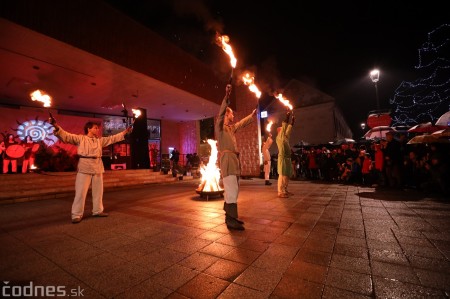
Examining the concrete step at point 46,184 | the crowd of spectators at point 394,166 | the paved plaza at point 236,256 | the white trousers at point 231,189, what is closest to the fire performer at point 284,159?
A: the paved plaza at point 236,256

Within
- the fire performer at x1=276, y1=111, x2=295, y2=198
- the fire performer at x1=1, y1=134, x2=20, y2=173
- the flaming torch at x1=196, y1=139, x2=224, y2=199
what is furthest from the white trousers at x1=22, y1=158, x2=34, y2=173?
the fire performer at x1=276, y1=111, x2=295, y2=198

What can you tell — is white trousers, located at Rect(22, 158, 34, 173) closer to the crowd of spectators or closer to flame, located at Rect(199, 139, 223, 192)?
flame, located at Rect(199, 139, 223, 192)

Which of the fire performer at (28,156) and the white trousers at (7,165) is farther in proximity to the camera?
the fire performer at (28,156)

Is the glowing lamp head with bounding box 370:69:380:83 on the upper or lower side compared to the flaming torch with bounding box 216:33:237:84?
upper

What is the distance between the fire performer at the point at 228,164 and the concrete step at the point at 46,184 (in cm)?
833

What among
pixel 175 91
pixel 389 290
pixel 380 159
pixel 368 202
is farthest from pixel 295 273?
pixel 175 91

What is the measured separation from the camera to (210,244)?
10.5ft

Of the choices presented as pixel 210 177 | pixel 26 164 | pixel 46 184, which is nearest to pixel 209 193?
pixel 210 177

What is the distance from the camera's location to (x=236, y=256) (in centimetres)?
275

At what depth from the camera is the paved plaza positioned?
2.06 m

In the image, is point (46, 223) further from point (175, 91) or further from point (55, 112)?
point (55, 112)

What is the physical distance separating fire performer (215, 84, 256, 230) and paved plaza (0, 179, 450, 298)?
0.90 feet

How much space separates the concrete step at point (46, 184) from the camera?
8.22 metres

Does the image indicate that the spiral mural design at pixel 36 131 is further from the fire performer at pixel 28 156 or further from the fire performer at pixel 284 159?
the fire performer at pixel 284 159
